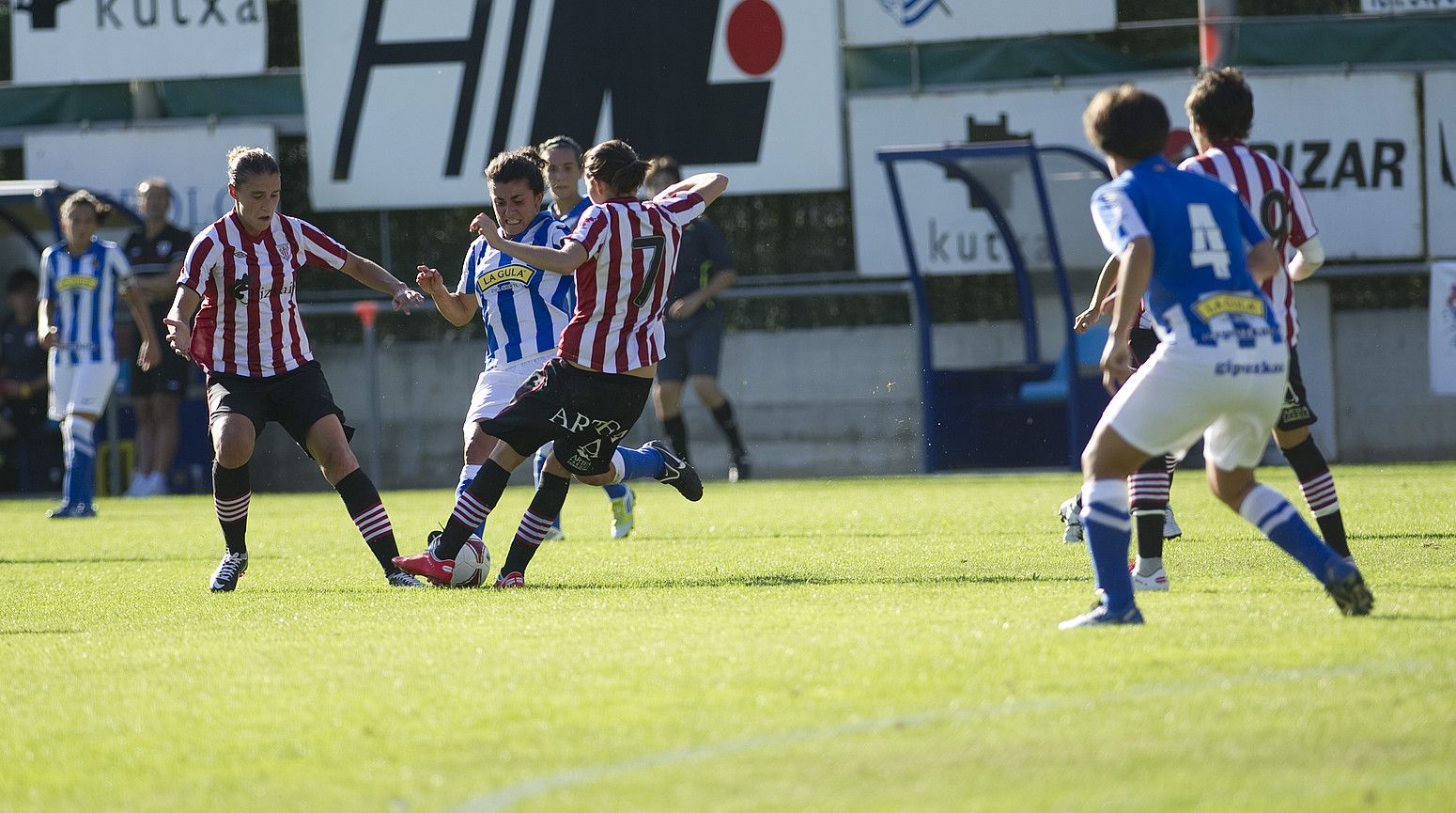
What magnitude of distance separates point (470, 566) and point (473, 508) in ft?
0.75

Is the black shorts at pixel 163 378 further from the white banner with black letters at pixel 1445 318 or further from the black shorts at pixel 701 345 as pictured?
the white banner with black letters at pixel 1445 318

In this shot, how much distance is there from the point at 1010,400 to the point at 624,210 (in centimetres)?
871

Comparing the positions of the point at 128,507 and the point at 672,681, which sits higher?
the point at 672,681

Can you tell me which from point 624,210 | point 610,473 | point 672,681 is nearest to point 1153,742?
point 672,681

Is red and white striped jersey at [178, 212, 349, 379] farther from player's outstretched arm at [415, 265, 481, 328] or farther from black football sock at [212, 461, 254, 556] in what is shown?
player's outstretched arm at [415, 265, 481, 328]

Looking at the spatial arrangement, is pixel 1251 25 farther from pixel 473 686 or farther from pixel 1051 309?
pixel 473 686

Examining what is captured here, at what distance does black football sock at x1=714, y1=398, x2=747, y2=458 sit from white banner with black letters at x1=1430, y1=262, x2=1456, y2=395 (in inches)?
220

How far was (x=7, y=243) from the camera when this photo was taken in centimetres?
1772

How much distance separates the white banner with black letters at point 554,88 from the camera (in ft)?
51.3

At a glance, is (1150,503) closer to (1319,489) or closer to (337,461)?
(1319,489)

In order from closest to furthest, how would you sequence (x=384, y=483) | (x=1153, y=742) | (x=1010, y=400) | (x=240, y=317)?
(x=1153, y=742), (x=240, y=317), (x=1010, y=400), (x=384, y=483)

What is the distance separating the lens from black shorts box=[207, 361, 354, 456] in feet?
24.3


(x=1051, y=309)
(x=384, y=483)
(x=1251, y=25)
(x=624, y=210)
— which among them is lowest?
(x=384, y=483)

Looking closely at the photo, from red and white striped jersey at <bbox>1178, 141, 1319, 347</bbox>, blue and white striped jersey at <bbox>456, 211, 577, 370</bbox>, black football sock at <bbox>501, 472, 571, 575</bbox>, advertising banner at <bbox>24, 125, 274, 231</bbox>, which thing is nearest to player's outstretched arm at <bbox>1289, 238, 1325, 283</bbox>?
red and white striped jersey at <bbox>1178, 141, 1319, 347</bbox>
